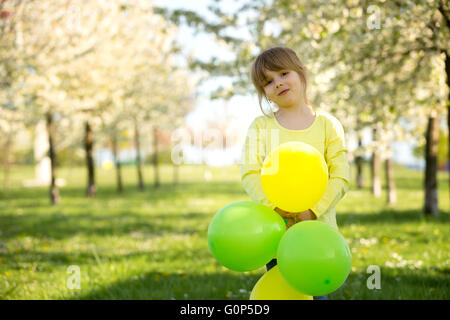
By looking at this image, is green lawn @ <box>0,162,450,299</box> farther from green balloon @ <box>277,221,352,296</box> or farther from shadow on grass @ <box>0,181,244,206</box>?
shadow on grass @ <box>0,181,244,206</box>

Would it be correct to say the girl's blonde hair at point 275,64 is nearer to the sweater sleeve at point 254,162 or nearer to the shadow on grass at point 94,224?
the sweater sleeve at point 254,162

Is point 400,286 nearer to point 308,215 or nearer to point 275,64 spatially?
point 308,215

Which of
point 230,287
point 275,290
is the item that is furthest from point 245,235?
point 230,287

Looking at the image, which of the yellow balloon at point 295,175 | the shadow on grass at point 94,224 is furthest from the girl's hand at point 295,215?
the shadow on grass at point 94,224

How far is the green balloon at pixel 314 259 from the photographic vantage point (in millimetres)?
2045

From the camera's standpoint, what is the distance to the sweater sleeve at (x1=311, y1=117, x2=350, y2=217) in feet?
7.96

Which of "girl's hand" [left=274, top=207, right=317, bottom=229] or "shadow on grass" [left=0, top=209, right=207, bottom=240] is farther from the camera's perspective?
"shadow on grass" [left=0, top=209, right=207, bottom=240]

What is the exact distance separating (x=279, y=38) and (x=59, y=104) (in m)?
8.07

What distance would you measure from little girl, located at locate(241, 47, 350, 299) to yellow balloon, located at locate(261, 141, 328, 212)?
210 mm

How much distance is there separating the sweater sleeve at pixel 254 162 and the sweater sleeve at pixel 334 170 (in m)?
0.33

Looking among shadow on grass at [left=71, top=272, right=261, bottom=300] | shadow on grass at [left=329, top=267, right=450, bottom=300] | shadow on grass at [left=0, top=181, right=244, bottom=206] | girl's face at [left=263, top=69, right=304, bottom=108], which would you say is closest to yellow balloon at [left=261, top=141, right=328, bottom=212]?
girl's face at [left=263, top=69, right=304, bottom=108]

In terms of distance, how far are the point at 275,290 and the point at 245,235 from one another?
503 millimetres

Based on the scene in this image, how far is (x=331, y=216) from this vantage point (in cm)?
258

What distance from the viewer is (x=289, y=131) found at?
8.43ft
